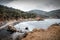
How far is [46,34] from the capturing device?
12.9 feet

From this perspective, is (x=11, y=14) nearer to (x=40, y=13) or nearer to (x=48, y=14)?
(x=40, y=13)

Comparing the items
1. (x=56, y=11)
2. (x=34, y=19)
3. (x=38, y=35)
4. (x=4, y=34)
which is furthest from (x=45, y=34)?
(x=4, y=34)

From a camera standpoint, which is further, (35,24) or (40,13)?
(40,13)

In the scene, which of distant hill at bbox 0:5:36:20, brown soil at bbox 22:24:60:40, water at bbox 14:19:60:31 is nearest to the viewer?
brown soil at bbox 22:24:60:40

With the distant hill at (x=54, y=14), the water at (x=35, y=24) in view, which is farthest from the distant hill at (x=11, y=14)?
the distant hill at (x=54, y=14)

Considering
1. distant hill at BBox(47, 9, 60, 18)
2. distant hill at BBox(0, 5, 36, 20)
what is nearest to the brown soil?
distant hill at BBox(47, 9, 60, 18)

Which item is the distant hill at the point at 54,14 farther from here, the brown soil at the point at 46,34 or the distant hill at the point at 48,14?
the brown soil at the point at 46,34

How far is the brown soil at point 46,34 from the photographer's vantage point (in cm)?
390

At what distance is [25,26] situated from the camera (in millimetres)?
4035

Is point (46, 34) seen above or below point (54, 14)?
below

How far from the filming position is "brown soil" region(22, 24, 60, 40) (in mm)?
3902

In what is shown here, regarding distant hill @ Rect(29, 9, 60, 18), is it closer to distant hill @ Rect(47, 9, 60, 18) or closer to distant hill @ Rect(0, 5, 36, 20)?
distant hill @ Rect(47, 9, 60, 18)


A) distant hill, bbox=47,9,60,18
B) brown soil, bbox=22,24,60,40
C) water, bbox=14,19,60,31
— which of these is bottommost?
brown soil, bbox=22,24,60,40

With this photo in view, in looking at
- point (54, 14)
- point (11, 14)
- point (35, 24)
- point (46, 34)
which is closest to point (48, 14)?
point (54, 14)
